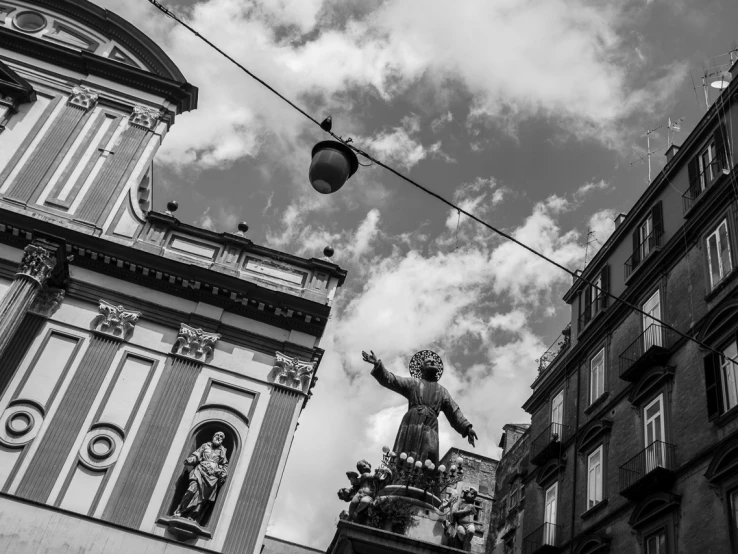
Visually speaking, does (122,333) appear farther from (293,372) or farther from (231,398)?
(293,372)

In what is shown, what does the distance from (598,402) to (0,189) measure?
770 inches

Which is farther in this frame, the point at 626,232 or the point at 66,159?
the point at 626,232

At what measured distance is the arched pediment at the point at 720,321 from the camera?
18.3 meters

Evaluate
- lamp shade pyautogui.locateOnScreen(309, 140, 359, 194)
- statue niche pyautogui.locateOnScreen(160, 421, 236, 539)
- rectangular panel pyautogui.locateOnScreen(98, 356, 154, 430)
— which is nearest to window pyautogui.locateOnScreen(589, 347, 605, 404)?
statue niche pyautogui.locateOnScreen(160, 421, 236, 539)

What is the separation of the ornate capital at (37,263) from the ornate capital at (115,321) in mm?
1551

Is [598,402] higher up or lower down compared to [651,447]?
higher up

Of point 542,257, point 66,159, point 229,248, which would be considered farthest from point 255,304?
point 542,257

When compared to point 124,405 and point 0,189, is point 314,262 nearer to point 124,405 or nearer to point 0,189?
point 124,405

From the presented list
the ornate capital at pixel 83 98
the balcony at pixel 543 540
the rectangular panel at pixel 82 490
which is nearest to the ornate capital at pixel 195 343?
the rectangular panel at pixel 82 490

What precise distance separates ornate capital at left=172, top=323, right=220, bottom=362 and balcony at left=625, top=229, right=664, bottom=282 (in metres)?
14.1

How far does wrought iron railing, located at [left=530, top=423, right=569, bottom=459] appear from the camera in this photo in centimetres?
2650

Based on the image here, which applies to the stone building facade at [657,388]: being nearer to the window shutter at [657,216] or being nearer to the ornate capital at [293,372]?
the window shutter at [657,216]

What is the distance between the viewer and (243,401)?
18.8 metres

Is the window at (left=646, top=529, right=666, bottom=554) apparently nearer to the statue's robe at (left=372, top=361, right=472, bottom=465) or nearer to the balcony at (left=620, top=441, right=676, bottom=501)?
the balcony at (left=620, top=441, right=676, bottom=501)
